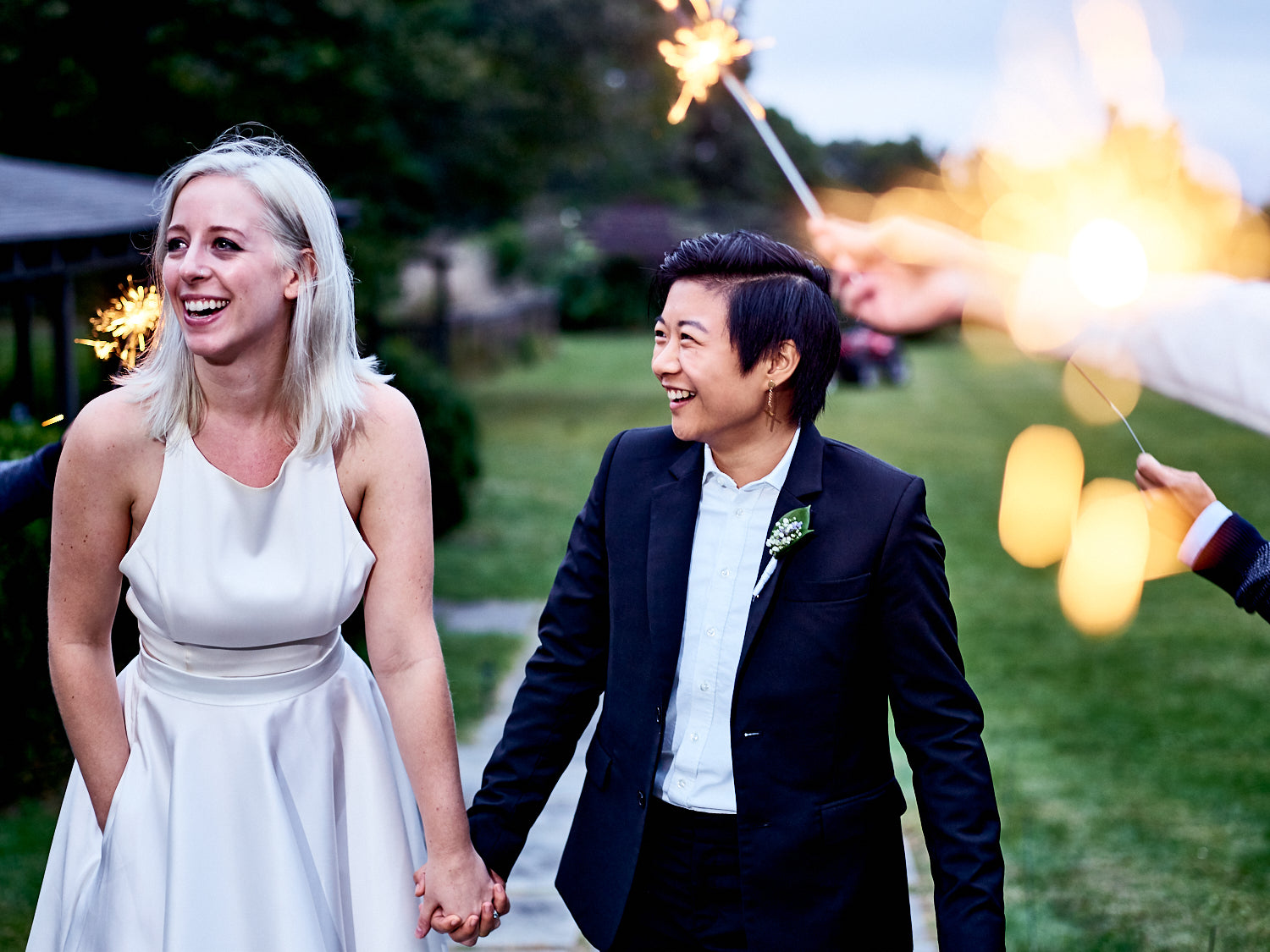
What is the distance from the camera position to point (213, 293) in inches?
93.6

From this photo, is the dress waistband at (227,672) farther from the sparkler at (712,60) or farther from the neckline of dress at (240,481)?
the sparkler at (712,60)

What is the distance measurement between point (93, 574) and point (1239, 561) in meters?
2.19

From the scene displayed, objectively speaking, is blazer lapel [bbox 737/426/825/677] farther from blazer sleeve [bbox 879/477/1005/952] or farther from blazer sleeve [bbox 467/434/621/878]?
blazer sleeve [bbox 467/434/621/878]

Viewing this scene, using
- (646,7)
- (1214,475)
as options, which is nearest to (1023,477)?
(1214,475)

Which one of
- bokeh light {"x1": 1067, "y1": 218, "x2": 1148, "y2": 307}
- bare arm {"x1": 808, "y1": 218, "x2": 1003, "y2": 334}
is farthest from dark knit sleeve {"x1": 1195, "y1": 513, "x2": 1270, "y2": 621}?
bare arm {"x1": 808, "y1": 218, "x2": 1003, "y2": 334}

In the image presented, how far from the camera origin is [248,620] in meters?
2.39

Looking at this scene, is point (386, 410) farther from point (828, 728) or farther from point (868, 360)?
point (868, 360)

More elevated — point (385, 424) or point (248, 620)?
point (385, 424)

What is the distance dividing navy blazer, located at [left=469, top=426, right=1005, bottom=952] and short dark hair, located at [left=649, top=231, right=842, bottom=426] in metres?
0.16

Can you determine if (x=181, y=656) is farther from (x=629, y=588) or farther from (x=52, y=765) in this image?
(x=52, y=765)

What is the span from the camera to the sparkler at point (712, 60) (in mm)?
2727

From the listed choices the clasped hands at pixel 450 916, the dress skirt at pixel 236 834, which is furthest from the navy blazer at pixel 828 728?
the dress skirt at pixel 236 834

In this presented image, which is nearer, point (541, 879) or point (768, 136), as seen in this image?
point (768, 136)

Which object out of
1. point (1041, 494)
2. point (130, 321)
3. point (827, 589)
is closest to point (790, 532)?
point (827, 589)
